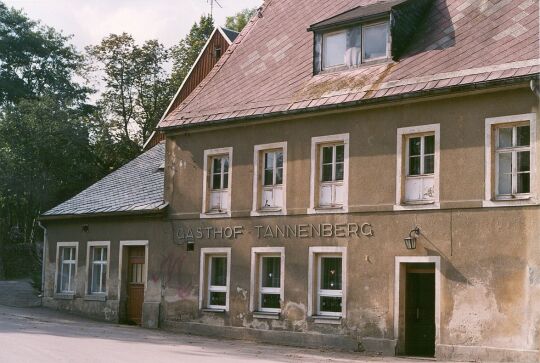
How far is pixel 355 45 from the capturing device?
22.5 m

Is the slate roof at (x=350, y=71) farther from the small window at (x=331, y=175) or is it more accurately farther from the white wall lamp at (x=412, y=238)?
the white wall lamp at (x=412, y=238)

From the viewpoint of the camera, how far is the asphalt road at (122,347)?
54.0ft

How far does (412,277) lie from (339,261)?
211 centimetres

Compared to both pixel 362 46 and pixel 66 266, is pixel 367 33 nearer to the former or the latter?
pixel 362 46

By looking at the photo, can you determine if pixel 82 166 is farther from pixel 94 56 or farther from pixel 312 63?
pixel 312 63

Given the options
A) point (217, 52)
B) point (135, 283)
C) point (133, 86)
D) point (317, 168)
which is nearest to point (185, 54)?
point (133, 86)

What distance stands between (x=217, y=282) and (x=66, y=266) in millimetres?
8477

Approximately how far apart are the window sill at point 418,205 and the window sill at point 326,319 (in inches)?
124

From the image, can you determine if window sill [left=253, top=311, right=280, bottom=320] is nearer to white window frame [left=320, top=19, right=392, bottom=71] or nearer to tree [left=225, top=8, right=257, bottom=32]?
white window frame [left=320, top=19, right=392, bottom=71]

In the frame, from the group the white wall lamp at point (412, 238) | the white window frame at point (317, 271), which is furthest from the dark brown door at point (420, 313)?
the white window frame at point (317, 271)

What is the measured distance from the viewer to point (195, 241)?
25.3 m

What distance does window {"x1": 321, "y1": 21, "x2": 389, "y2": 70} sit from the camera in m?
22.1

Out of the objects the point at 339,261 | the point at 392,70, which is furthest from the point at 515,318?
the point at 392,70

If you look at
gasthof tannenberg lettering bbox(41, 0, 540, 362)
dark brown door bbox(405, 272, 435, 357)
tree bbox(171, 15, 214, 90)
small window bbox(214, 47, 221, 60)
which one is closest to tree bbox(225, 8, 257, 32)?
tree bbox(171, 15, 214, 90)
